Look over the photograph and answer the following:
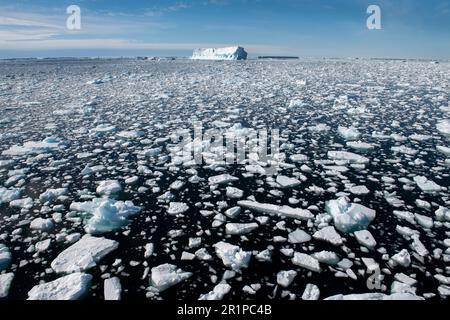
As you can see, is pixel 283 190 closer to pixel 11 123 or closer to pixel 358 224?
pixel 358 224

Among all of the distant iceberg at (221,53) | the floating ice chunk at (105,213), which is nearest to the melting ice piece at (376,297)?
the floating ice chunk at (105,213)

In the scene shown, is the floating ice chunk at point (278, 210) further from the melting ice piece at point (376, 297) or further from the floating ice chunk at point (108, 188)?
the floating ice chunk at point (108, 188)

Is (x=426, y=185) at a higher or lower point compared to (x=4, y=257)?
higher

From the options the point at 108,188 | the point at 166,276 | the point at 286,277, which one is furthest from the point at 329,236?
the point at 108,188

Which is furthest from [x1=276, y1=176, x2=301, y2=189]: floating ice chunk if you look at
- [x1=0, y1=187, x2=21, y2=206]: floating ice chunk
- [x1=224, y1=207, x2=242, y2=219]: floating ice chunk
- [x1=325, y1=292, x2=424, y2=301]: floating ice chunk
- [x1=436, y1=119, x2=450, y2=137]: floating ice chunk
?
[x1=436, y1=119, x2=450, y2=137]: floating ice chunk

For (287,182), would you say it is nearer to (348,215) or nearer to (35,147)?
(348,215)
